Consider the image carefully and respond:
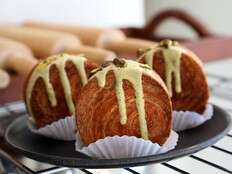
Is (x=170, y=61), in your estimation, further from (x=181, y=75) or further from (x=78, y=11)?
(x=78, y=11)

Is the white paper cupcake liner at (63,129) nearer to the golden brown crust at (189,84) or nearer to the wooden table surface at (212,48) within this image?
the golden brown crust at (189,84)

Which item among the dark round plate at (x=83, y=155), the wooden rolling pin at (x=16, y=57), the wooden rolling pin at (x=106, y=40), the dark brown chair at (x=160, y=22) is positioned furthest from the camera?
the dark brown chair at (x=160, y=22)

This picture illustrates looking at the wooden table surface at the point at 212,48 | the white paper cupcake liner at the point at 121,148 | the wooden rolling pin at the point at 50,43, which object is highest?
the white paper cupcake liner at the point at 121,148

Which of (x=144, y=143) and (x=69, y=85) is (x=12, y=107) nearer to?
(x=69, y=85)

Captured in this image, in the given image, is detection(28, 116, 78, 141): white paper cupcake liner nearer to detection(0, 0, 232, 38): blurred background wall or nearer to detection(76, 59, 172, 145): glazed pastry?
detection(76, 59, 172, 145): glazed pastry

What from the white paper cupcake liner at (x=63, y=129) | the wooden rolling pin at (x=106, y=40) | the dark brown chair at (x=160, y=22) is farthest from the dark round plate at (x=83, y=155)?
the dark brown chair at (x=160, y=22)

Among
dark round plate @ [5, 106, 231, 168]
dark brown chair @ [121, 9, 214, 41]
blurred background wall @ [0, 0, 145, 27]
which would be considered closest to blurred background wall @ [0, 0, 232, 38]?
blurred background wall @ [0, 0, 145, 27]

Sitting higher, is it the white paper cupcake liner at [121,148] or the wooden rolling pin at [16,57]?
the white paper cupcake liner at [121,148]

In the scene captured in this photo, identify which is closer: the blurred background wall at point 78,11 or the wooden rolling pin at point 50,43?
the wooden rolling pin at point 50,43
